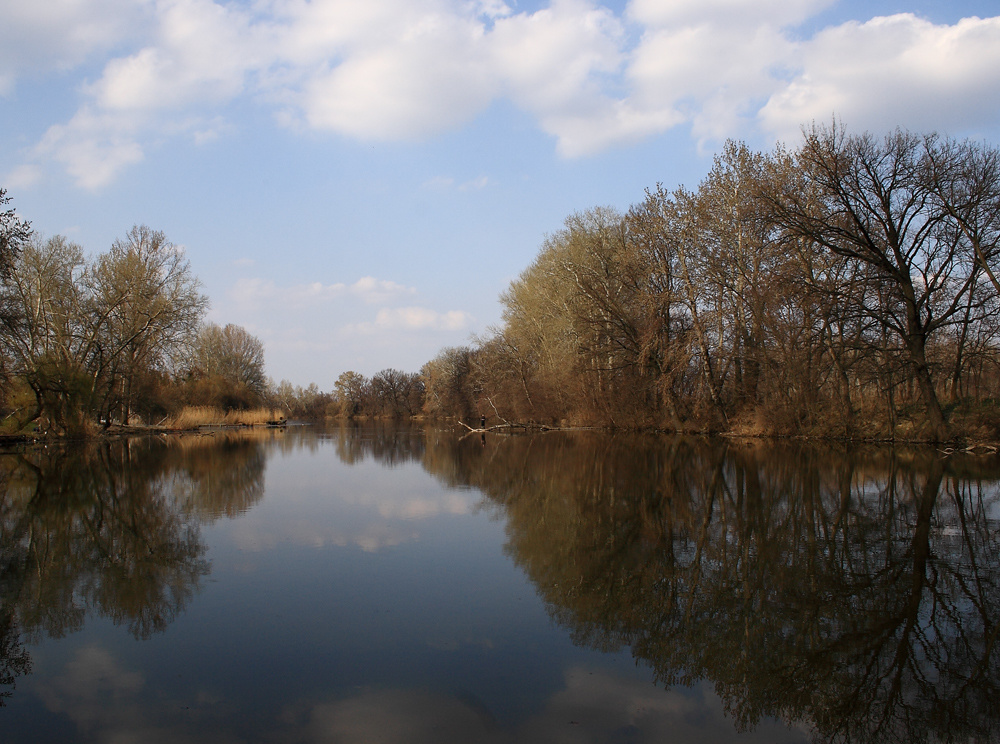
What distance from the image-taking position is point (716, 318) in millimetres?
25531

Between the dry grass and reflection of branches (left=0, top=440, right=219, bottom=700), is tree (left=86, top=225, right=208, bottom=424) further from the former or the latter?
reflection of branches (left=0, top=440, right=219, bottom=700)

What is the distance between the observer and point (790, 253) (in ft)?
70.4

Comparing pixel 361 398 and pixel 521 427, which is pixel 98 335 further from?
pixel 361 398

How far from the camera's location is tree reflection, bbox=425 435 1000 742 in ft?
11.8

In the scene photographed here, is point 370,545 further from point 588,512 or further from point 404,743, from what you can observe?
point 404,743

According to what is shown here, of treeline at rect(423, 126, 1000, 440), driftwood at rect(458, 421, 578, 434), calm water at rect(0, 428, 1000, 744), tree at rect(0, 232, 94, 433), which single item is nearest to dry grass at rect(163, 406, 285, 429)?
tree at rect(0, 232, 94, 433)

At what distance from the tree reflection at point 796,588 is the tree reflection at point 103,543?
3503 millimetres

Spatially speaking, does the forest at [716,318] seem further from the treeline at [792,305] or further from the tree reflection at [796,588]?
the tree reflection at [796,588]

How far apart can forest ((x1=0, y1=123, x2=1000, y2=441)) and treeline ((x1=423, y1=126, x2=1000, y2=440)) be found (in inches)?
3.3

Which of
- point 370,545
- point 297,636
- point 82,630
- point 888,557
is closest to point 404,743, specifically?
point 297,636

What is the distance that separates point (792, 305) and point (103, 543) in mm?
20348

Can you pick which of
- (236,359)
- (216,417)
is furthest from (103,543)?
(236,359)

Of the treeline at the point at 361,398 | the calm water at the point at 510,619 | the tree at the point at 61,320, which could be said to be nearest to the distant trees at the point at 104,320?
the tree at the point at 61,320

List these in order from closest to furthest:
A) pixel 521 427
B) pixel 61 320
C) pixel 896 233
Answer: pixel 896 233 → pixel 61 320 → pixel 521 427
